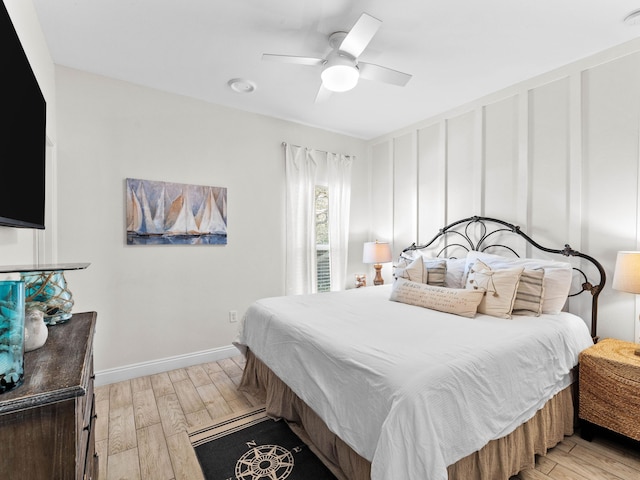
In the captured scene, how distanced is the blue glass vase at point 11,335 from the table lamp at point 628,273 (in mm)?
2923

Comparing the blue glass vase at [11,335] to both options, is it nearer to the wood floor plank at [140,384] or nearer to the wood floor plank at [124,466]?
the wood floor plank at [124,466]

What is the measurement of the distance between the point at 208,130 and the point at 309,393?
2.74 m

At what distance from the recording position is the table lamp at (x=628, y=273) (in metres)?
1.96

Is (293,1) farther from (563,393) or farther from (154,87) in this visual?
(563,393)

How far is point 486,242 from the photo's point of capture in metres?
3.15

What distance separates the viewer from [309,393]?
1.77 m

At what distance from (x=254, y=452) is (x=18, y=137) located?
199 centimetres

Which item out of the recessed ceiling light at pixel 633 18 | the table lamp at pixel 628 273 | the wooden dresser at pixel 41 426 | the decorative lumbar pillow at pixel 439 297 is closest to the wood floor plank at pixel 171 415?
the wooden dresser at pixel 41 426

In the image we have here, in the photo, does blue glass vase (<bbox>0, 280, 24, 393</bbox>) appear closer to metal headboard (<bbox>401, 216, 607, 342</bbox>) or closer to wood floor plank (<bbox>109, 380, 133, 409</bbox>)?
wood floor plank (<bbox>109, 380, 133, 409</bbox>)

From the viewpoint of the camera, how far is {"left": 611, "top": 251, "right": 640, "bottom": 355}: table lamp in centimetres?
196

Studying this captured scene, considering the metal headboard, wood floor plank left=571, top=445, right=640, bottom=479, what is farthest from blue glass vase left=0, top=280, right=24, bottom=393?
the metal headboard

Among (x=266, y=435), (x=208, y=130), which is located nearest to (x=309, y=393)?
(x=266, y=435)

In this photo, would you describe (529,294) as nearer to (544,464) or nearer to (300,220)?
(544,464)

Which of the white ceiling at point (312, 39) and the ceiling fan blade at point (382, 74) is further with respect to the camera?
the ceiling fan blade at point (382, 74)
